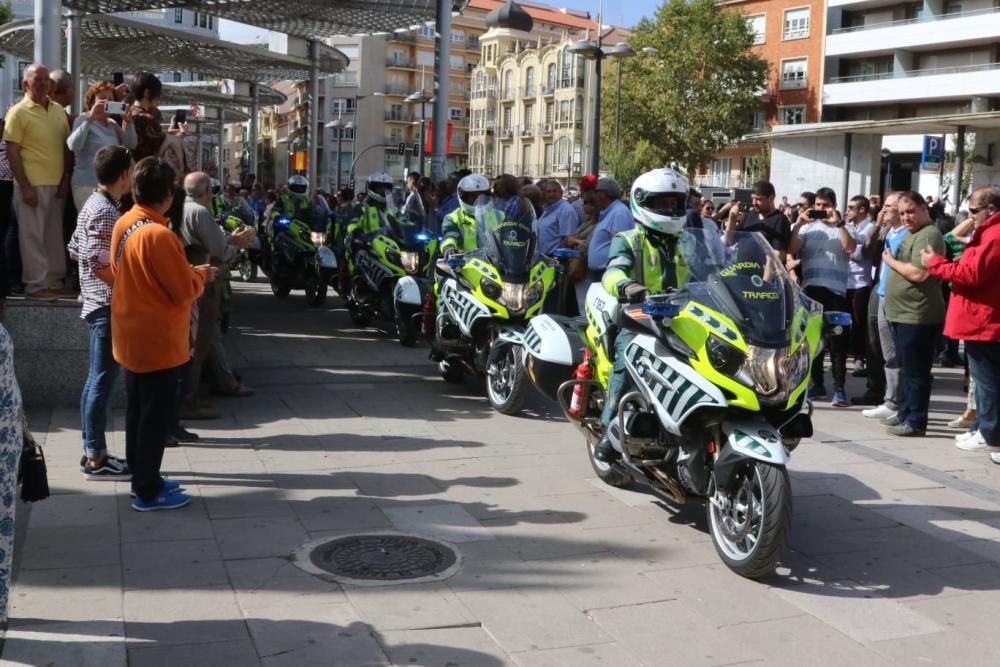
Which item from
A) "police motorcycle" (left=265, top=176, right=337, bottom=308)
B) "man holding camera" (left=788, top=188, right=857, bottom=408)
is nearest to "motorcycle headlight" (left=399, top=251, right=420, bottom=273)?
"police motorcycle" (left=265, top=176, right=337, bottom=308)

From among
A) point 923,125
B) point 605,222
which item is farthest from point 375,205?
point 923,125

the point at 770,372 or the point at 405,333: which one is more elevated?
the point at 770,372

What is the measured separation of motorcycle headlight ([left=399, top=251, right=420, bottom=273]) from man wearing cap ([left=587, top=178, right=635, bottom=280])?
129 inches

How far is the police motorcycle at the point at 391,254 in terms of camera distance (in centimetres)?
1323

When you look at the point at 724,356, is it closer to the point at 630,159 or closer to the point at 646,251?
the point at 646,251

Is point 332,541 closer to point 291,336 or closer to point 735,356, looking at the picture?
point 735,356

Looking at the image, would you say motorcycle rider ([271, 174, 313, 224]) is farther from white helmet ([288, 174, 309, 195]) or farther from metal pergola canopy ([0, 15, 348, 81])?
metal pergola canopy ([0, 15, 348, 81])

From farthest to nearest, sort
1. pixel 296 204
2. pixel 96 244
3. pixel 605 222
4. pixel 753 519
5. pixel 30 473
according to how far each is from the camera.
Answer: pixel 296 204 → pixel 605 222 → pixel 96 244 → pixel 753 519 → pixel 30 473

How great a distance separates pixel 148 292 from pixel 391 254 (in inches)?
303

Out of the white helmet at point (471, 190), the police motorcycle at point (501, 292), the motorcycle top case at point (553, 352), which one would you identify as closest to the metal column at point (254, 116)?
the white helmet at point (471, 190)

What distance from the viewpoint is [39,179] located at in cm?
859

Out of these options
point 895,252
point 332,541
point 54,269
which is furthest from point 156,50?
point 332,541

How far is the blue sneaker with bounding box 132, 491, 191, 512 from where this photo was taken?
5.87 meters

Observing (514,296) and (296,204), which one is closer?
(514,296)
